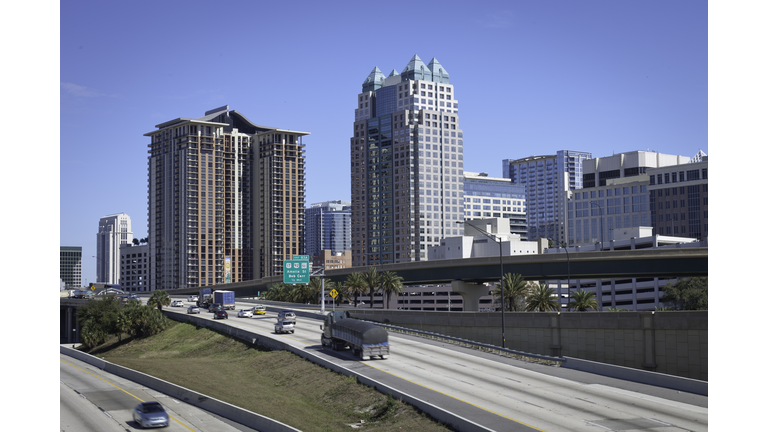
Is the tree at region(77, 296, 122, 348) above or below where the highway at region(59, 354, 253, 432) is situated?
below

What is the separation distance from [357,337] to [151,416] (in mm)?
20393

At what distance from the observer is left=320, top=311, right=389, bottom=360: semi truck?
166 ft

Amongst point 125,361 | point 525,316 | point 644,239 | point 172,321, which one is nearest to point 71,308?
point 172,321

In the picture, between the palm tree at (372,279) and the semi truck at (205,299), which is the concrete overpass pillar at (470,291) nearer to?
the palm tree at (372,279)

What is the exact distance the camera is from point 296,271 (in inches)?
3725

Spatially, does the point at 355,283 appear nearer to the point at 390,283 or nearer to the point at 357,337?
the point at 390,283

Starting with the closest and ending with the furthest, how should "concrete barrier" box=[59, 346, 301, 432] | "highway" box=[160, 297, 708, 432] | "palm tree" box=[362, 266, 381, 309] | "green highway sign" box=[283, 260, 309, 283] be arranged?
"highway" box=[160, 297, 708, 432], "concrete barrier" box=[59, 346, 301, 432], "green highway sign" box=[283, 260, 309, 283], "palm tree" box=[362, 266, 381, 309]

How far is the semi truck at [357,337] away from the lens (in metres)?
50.5

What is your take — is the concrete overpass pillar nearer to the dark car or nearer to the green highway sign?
the green highway sign

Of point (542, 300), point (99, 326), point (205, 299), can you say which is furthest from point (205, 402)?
point (205, 299)

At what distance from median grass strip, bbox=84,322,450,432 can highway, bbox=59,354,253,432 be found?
234 centimetres

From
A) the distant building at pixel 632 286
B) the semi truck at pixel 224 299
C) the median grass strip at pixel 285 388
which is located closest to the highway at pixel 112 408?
the median grass strip at pixel 285 388

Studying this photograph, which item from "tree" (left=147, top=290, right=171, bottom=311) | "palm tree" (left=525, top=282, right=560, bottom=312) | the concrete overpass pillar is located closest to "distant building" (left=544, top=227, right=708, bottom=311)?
the concrete overpass pillar
